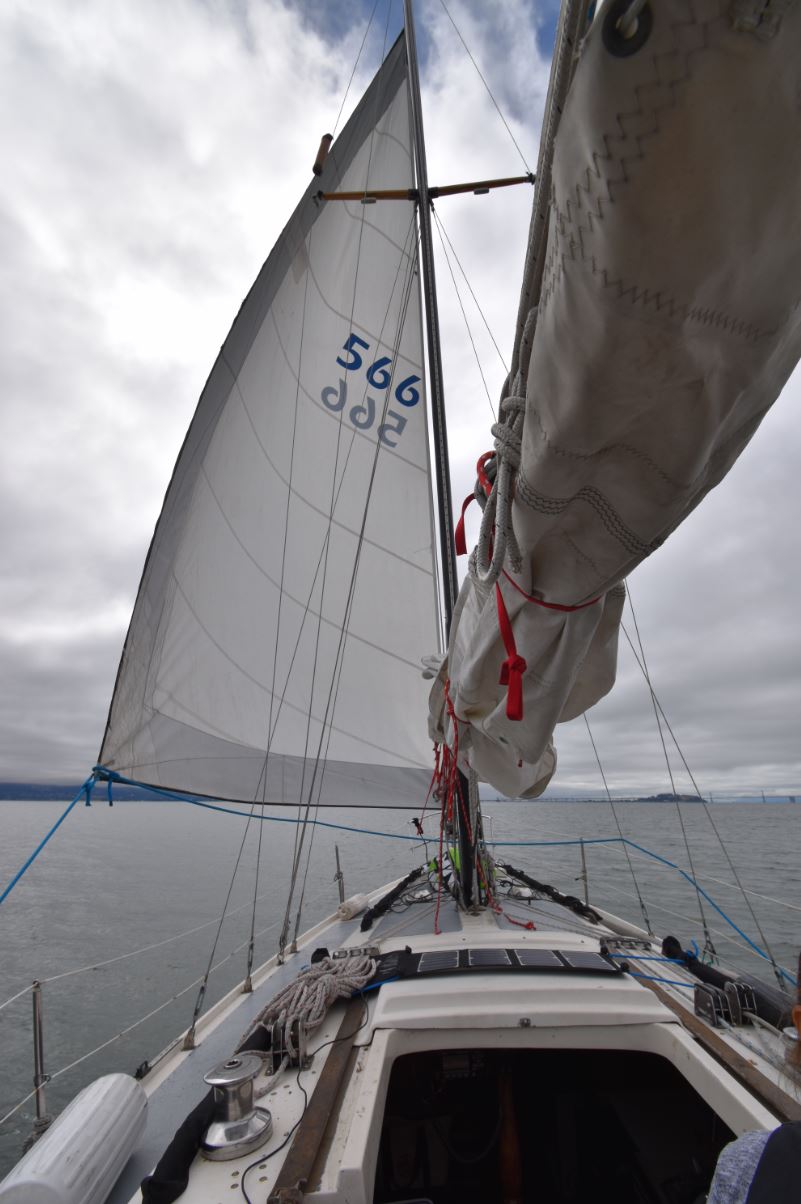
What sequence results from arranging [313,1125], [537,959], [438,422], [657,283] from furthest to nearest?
[438,422]
[537,959]
[313,1125]
[657,283]

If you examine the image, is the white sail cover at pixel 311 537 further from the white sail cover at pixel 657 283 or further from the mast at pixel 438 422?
the white sail cover at pixel 657 283

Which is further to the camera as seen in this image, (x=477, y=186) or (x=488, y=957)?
(x=477, y=186)

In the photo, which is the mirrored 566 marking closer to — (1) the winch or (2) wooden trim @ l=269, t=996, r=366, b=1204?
(2) wooden trim @ l=269, t=996, r=366, b=1204

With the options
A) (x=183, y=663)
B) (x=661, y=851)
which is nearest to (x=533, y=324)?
(x=183, y=663)

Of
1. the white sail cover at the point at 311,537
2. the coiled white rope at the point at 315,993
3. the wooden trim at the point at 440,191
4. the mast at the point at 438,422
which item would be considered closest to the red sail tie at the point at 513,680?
the coiled white rope at the point at 315,993

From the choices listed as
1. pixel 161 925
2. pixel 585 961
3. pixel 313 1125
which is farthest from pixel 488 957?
pixel 161 925

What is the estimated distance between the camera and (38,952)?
29.9 feet

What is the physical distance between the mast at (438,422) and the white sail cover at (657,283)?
3.07 meters

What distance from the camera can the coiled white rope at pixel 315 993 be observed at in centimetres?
232

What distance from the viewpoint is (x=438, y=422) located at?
511 centimetres

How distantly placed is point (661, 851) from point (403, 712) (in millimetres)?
23591

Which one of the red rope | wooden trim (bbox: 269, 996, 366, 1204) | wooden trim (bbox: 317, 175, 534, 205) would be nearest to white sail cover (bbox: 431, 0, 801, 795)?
the red rope

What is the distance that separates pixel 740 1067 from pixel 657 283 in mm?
2427

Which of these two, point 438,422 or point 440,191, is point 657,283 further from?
point 440,191
